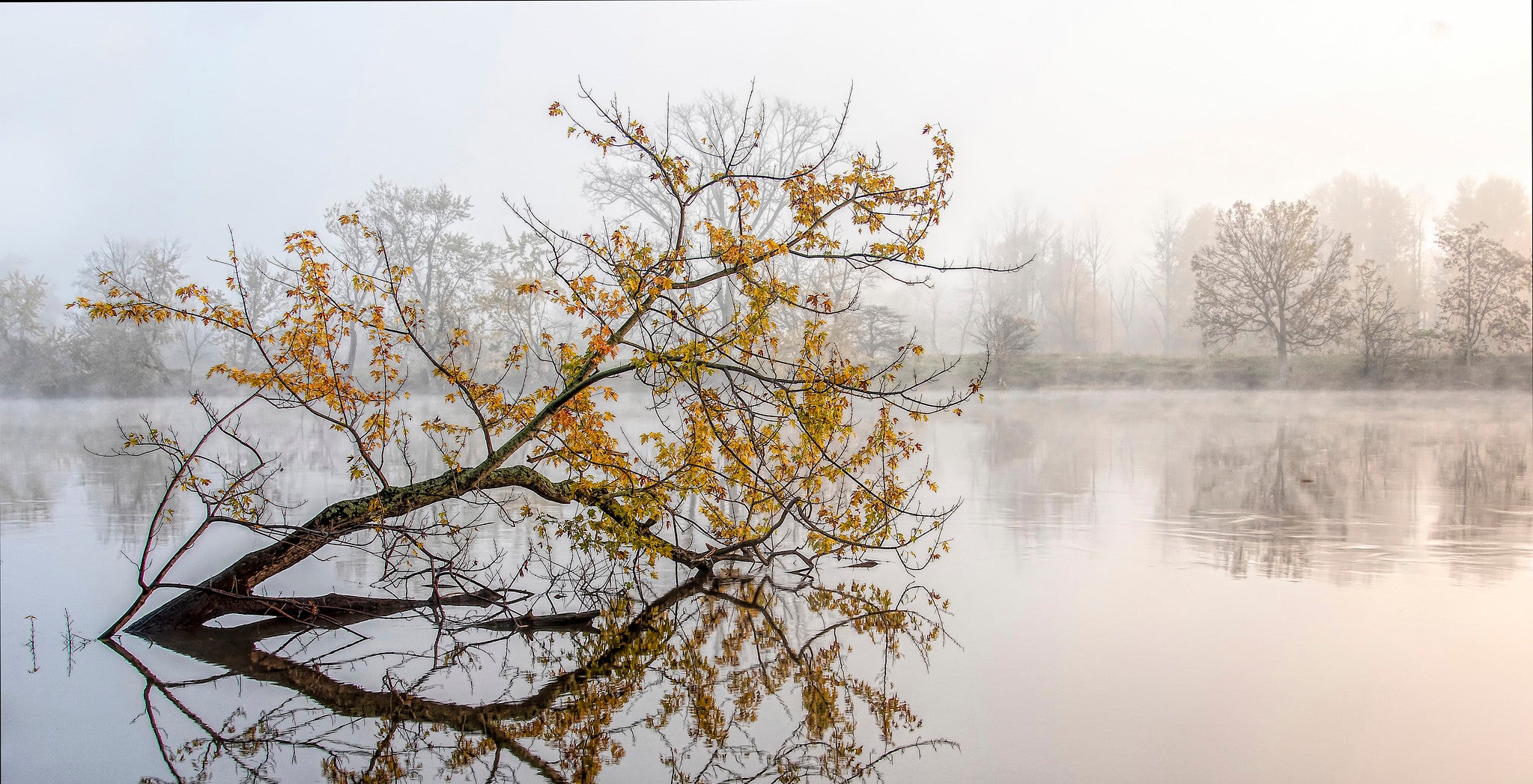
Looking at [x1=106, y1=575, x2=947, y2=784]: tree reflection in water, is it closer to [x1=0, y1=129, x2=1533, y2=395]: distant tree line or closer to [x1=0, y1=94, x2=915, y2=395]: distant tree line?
[x1=0, y1=129, x2=1533, y2=395]: distant tree line

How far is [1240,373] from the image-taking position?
37.3m

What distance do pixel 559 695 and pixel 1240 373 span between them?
1438 inches

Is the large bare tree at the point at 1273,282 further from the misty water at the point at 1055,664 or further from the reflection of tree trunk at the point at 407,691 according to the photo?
the reflection of tree trunk at the point at 407,691

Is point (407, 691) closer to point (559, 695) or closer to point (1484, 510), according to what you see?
point (559, 695)

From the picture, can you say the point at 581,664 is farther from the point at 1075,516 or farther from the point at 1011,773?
the point at 1075,516

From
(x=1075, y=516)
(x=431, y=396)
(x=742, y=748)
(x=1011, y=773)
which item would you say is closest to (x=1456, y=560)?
(x=1075, y=516)

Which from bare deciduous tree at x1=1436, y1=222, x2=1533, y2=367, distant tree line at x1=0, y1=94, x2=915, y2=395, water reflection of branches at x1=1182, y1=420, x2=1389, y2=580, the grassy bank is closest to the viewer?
water reflection of branches at x1=1182, y1=420, x2=1389, y2=580

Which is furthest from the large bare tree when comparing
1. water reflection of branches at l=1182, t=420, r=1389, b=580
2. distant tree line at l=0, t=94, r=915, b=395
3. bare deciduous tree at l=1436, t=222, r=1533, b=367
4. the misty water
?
the misty water

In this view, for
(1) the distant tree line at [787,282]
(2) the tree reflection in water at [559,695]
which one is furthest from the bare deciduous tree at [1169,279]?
(2) the tree reflection in water at [559,695]

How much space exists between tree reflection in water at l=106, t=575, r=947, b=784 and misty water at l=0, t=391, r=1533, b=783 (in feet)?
0.09

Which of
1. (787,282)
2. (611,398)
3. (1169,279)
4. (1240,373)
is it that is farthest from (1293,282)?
(611,398)

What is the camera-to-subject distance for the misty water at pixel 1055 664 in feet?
14.4

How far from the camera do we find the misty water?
14.4ft

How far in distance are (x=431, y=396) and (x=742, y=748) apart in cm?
3964
